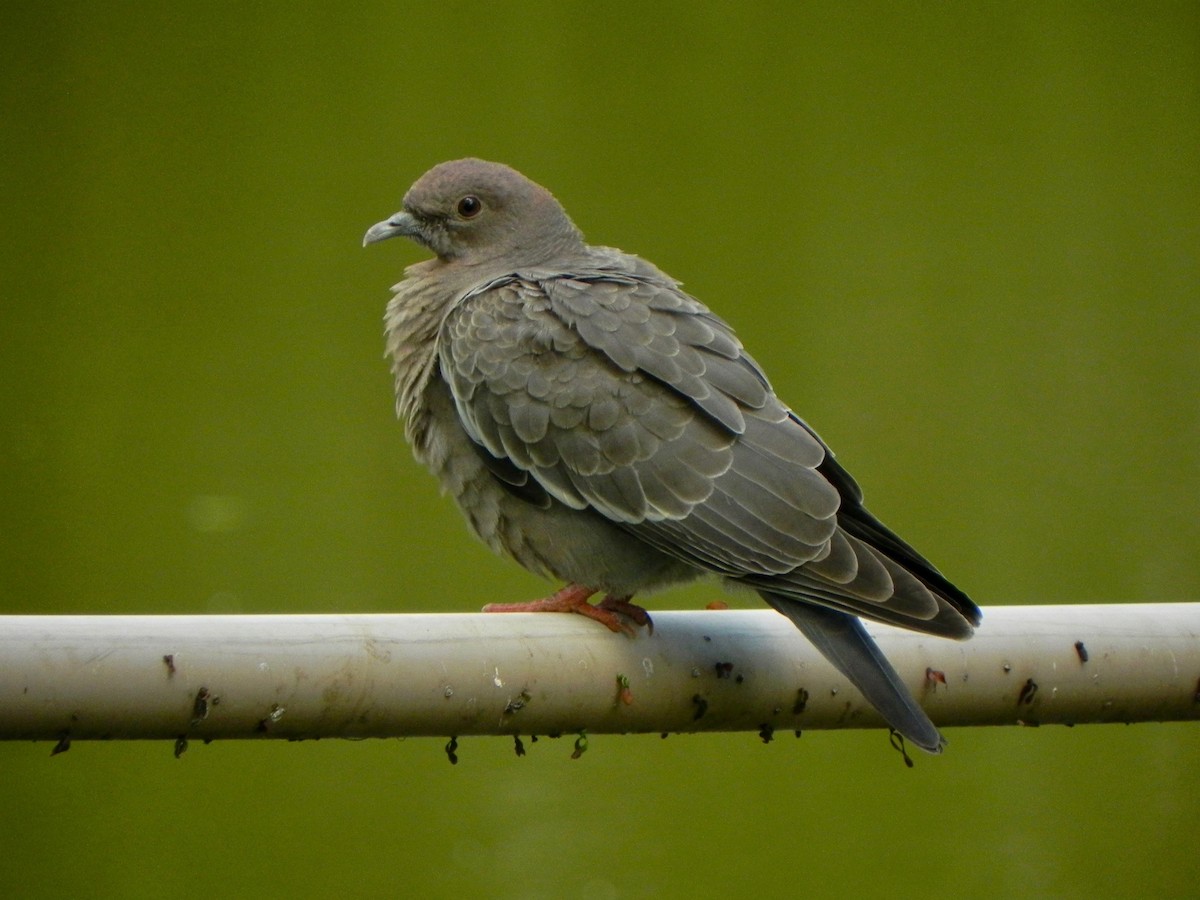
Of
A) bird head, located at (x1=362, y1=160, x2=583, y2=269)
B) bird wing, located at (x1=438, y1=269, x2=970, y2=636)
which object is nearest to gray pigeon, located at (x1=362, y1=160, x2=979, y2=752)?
bird wing, located at (x1=438, y1=269, x2=970, y2=636)

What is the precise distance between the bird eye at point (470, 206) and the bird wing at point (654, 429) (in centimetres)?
45

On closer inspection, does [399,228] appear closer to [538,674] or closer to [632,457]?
[632,457]

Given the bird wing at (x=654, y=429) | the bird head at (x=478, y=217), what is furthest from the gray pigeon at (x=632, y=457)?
the bird head at (x=478, y=217)

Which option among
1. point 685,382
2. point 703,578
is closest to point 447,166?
point 685,382

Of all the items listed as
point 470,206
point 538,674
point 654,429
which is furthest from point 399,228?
point 538,674

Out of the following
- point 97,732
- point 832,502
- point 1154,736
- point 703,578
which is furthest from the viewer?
point 1154,736

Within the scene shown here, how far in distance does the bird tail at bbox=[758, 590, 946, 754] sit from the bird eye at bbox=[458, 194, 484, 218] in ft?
3.92

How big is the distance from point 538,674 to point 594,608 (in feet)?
1.51

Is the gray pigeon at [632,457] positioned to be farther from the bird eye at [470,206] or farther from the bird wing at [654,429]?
the bird eye at [470,206]

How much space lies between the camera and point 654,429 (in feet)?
7.38

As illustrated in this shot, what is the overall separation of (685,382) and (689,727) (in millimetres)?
607

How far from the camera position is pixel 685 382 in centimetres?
226

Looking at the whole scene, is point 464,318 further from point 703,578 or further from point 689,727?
point 689,727

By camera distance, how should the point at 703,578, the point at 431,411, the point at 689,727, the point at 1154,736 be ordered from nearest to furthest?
the point at 689,727
the point at 703,578
the point at 431,411
the point at 1154,736
